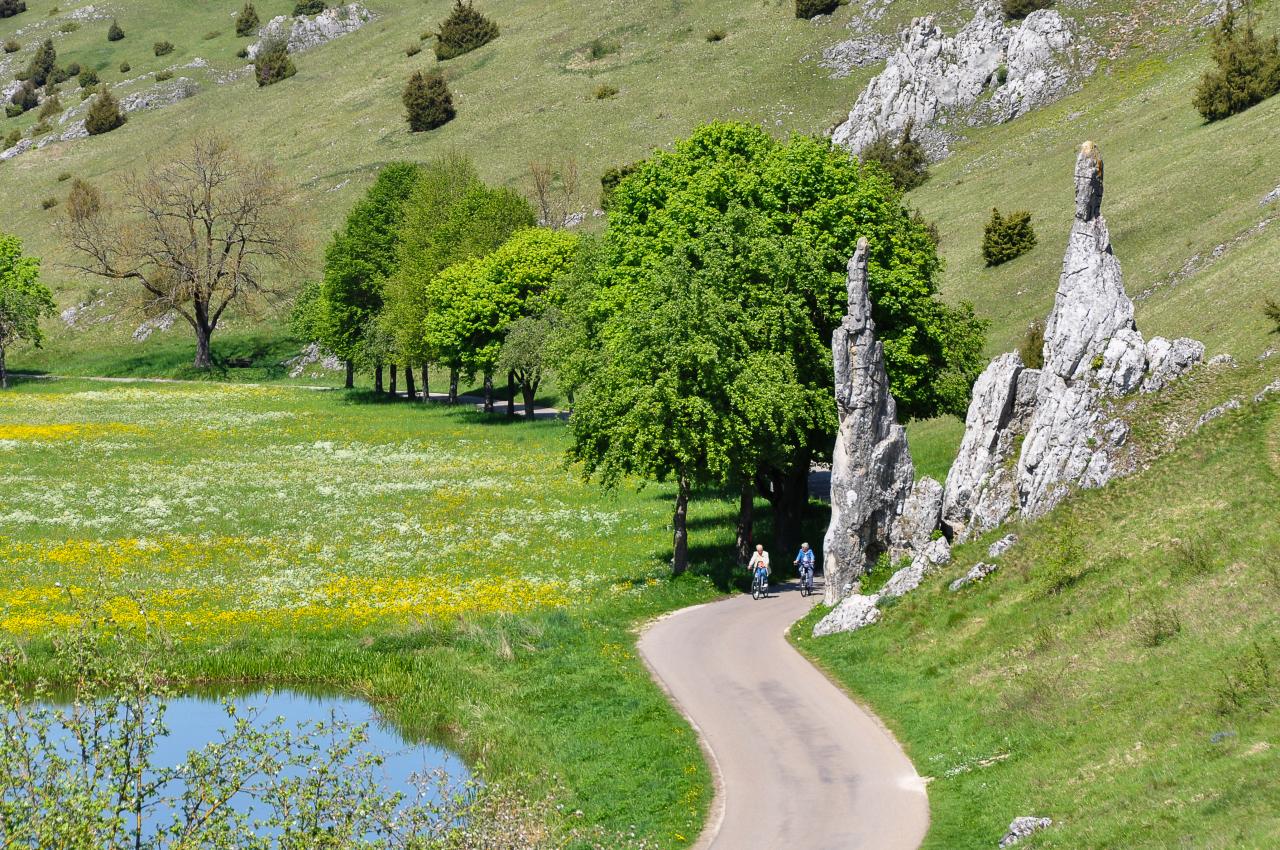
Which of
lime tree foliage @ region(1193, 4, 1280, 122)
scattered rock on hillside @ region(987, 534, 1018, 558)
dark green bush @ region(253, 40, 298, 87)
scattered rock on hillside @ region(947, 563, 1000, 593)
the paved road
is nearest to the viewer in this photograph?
the paved road

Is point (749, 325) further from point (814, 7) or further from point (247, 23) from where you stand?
point (247, 23)

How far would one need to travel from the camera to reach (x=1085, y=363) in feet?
115

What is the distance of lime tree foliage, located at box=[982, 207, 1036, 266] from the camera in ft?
241

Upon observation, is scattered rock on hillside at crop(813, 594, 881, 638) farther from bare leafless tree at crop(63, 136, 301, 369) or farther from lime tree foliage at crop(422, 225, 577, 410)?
bare leafless tree at crop(63, 136, 301, 369)

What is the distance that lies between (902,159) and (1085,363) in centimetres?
6784

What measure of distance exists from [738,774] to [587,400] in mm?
22935

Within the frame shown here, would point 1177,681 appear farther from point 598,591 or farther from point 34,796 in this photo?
point 598,591

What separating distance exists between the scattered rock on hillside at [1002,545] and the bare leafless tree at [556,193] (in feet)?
275

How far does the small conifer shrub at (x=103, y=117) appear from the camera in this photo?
166625 mm

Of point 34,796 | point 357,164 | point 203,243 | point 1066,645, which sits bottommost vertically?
Answer: point 1066,645

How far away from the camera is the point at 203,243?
12850 centimetres

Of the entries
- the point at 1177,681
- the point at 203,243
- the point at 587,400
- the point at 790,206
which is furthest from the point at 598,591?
the point at 203,243

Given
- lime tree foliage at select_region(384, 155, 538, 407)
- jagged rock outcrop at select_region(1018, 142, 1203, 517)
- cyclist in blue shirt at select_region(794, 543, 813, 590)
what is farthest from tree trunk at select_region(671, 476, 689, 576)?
lime tree foliage at select_region(384, 155, 538, 407)

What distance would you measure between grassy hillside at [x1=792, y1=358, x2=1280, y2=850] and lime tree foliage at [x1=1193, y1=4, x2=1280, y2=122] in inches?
1935
